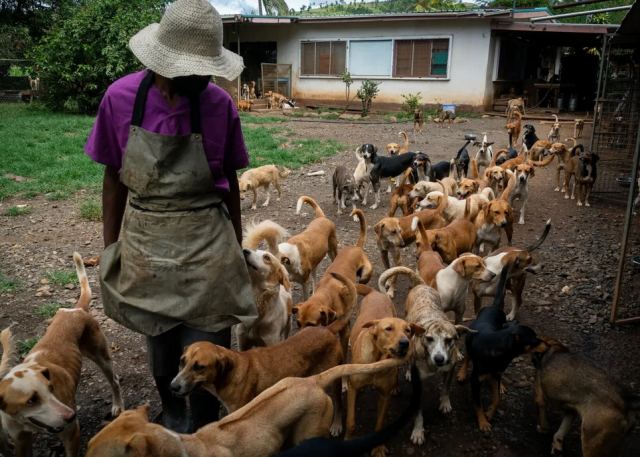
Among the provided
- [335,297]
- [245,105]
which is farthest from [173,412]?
[245,105]

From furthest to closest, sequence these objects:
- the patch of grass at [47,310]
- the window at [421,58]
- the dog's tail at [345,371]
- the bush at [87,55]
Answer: the window at [421,58] < the bush at [87,55] < the patch of grass at [47,310] < the dog's tail at [345,371]

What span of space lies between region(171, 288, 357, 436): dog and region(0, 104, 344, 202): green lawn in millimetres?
5914

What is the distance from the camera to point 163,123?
2.43 m

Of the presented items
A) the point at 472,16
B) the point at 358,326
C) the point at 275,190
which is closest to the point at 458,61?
the point at 472,16

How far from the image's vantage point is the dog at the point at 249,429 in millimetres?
2172

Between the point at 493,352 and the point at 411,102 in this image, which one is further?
the point at 411,102

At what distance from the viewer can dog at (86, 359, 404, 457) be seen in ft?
7.13

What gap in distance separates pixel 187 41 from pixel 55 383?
7.15ft

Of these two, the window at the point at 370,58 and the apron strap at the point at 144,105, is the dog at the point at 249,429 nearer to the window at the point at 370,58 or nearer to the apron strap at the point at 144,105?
the apron strap at the point at 144,105

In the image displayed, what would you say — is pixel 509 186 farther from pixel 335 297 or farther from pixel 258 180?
pixel 335 297

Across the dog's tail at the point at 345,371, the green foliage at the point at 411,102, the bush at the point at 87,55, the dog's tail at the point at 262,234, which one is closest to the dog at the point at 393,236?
the dog's tail at the point at 262,234

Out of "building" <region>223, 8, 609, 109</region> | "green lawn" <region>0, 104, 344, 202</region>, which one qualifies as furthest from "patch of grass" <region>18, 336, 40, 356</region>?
"building" <region>223, 8, 609, 109</region>

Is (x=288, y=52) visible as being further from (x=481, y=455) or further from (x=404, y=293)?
(x=481, y=455)

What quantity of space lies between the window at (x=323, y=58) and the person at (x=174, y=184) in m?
23.6
